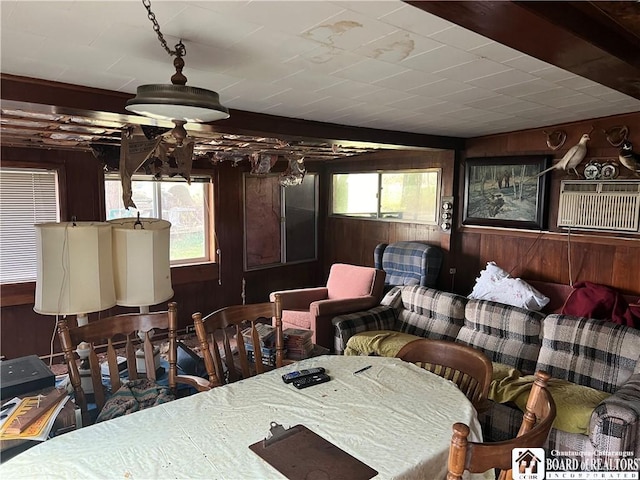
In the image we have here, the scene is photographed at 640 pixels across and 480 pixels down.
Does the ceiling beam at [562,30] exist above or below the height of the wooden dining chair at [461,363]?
above

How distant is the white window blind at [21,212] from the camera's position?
13.0 feet

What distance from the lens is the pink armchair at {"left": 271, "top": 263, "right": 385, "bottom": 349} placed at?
3.64 meters

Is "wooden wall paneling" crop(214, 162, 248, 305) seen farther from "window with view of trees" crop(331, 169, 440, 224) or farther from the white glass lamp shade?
the white glass lamp shade

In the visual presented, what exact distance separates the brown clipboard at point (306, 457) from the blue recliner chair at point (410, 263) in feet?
10.8

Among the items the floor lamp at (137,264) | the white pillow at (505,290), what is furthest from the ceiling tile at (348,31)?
the white pillow at (505,290)

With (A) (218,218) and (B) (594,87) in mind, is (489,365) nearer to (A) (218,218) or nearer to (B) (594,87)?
(B) (594,87)

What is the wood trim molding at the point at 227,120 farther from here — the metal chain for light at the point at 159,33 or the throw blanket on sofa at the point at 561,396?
the throw blanket on sofa at the point at 561,396

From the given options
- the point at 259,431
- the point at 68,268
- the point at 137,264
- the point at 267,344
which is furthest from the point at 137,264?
the point at 267,344

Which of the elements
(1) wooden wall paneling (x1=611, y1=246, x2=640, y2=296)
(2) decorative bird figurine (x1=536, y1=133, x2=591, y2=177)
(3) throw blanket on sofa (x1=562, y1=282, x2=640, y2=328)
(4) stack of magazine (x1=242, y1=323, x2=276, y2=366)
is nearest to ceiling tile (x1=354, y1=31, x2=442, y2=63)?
(4) stack of magazine (x1=242, y1=323, x2=276, y2=366)

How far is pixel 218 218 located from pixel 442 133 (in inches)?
109

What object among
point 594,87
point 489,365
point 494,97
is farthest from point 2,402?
point 594,87

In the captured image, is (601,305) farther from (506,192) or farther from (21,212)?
(21,212)

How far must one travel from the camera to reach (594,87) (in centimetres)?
247

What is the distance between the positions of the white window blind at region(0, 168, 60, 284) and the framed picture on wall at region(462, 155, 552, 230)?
418 centimetres
